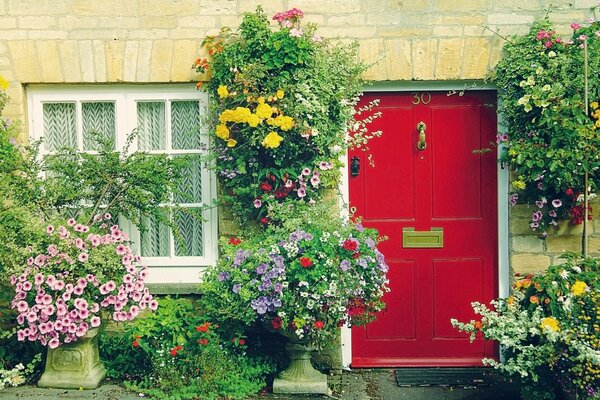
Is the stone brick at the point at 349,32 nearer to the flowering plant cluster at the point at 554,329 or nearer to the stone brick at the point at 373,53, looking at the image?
the stone brick at the point at 373,53

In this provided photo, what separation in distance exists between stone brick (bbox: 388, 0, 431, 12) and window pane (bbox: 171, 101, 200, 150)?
1762mm

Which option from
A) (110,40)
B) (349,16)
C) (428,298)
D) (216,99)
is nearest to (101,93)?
(110,40)

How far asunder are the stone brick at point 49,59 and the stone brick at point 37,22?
13 centimetres

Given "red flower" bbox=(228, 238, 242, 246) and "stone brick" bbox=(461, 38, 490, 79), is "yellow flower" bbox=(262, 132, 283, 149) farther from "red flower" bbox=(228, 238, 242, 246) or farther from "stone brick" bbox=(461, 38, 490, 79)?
"stone brick" bbox=(461, 38, 490, 79)

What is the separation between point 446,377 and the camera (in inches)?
260

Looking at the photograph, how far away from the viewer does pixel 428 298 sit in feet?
22.5

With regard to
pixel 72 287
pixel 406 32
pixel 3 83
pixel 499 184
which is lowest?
pixel 72 287

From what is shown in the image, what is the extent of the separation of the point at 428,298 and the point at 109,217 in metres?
2.65

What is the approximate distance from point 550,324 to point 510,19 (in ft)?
8.32

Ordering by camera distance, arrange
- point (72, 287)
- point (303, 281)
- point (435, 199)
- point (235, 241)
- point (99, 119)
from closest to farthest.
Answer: point (303, 281) < point (72, 287) < point (235, 241) < point (435, 199) < point (99, 119)

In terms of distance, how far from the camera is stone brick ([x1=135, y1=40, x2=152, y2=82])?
6680 millimetres

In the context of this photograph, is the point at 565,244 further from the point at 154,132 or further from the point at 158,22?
the point at 158,22

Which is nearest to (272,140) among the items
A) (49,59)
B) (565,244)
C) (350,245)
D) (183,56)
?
(350,245)

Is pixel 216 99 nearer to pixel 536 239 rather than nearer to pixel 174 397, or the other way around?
pixel 174 397
